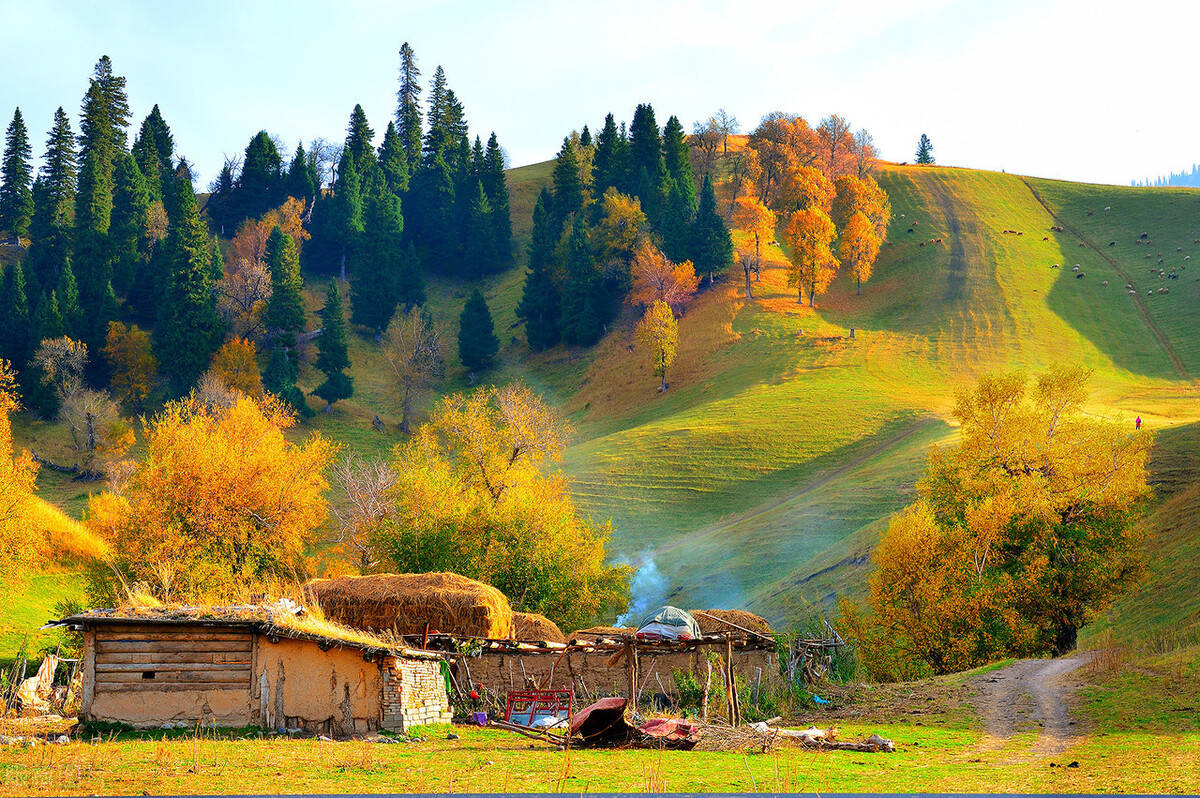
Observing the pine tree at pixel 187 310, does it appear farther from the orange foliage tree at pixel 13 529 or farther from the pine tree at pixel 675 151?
the pine tree at pixel 675 151

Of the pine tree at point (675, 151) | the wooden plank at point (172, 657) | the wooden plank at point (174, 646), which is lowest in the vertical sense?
the wooden plank at point (172, 657)

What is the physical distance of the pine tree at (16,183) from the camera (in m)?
104

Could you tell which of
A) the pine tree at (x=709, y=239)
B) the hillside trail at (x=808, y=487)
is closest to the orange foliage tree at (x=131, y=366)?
the hillside trail at (x=808, y=487)

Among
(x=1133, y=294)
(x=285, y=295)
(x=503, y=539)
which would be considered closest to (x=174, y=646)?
(x=503, y=539)

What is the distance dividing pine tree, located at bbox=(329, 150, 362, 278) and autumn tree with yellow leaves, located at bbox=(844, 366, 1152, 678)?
86.3 metres

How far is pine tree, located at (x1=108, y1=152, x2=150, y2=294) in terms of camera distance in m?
97.3

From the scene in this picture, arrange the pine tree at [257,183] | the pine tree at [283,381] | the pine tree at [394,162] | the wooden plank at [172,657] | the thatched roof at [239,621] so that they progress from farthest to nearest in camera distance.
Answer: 1. the pine tree at [394,162]
2. the pine tree at [257,183]
3. the pine tree at [283,381]
4. the wooden plank at [172,657]
5. the thatched roof at [239,621]

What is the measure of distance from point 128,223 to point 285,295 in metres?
19.8

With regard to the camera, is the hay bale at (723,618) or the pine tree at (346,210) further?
the pine tree at (346,210)

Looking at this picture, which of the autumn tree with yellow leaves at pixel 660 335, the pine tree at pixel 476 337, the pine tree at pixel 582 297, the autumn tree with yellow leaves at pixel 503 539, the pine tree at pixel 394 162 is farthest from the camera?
the pine tree at pixel 394 162

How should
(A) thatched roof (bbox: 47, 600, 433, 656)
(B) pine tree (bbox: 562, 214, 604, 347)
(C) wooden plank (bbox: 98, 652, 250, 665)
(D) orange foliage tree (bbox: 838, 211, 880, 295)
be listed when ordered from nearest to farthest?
(A) thatched roof (bbox: 47, 600, 433, 656)
(C) wooden plank (bbox: 98, 652, 250, 665)
(B) pine tree (bbox: 562, 214, 604, 347)
(D) orange foliage tree (bbox: 838, 211, 880, 295)

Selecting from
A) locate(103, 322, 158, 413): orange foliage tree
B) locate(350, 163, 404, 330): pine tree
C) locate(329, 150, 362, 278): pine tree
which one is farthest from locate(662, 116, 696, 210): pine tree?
locate(103, 322, 158, 413): orange foliage tree

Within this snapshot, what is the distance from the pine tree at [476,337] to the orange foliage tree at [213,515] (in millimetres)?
57139

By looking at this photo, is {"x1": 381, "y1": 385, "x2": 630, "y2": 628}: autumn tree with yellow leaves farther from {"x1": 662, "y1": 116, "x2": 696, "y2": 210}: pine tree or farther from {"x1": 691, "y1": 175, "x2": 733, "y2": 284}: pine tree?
{"x1": 662, "y1": 116, "x2": 696, "y2": 210}: pine tree
